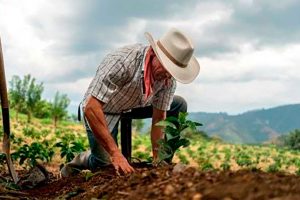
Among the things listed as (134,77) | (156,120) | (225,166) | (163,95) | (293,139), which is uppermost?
(134,77)

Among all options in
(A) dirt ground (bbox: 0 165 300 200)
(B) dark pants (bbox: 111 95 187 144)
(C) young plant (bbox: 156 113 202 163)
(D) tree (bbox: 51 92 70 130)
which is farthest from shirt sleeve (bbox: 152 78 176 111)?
(D) tree (bbox: 51 92 70 130)

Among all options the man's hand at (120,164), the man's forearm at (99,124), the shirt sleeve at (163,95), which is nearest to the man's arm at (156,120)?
the shirt sleeve at (163,95)

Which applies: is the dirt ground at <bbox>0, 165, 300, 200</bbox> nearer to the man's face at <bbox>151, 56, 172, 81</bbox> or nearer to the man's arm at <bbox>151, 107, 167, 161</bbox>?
the man's face at <bbox>151, 56, 172, 81</bbox>

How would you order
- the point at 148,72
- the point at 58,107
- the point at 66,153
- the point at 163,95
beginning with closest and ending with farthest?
the point at 148,72
the point at 163,95
the point at 66,153
the point at 58,107

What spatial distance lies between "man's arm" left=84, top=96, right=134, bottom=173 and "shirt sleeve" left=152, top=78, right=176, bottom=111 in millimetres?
649

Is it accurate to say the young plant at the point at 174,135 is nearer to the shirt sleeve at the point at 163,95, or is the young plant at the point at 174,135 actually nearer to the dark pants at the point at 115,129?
the shirt sleeve at the point at 163,95

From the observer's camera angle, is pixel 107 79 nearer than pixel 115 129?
Yes

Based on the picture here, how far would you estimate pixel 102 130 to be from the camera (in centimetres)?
420

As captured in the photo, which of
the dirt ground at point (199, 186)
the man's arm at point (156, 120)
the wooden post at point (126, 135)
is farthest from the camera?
the wooden post at point (126, 135)

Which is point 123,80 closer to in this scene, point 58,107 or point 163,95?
point 163,95

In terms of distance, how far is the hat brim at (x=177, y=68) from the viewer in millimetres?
4090

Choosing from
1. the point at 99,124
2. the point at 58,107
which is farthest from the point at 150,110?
the point at 58,107

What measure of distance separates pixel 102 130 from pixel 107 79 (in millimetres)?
388

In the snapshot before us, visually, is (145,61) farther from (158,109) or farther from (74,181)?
(74,181)
